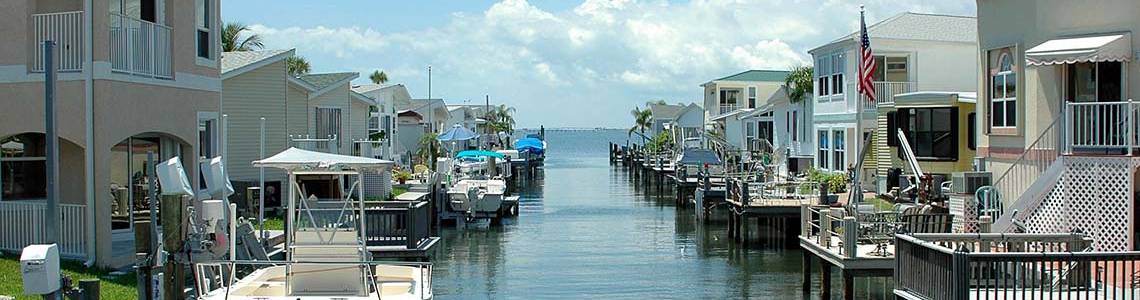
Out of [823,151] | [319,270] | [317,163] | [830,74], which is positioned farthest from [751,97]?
[319,270]

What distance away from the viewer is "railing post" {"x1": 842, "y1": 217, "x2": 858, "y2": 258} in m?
22.0

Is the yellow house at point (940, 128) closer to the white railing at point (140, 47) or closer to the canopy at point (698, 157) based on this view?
the canopy at point (698, 157)

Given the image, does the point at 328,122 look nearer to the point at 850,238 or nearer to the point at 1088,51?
the point at 850,238

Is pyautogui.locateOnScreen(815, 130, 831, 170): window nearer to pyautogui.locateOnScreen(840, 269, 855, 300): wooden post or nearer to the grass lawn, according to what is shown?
pyautogui.locateOnScreen(840, 269, 855, 300): wooden post

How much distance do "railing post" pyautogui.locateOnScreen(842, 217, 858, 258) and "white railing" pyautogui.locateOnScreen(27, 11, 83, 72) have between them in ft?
43.8

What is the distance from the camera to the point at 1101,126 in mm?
22547

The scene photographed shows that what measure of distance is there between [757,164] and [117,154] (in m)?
36.8

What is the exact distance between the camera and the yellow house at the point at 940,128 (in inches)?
1452

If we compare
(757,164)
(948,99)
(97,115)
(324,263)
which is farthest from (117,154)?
(757,164)

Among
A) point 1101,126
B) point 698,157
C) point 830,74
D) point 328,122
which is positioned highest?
point 830,74

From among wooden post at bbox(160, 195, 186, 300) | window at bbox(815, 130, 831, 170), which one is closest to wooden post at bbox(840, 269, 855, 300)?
wooden post at bbox(160, 195, 186, 300)

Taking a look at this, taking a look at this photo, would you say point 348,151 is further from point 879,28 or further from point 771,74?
point 771,74

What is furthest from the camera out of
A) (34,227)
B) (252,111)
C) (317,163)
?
(252,111)

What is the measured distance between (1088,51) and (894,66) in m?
21.8
